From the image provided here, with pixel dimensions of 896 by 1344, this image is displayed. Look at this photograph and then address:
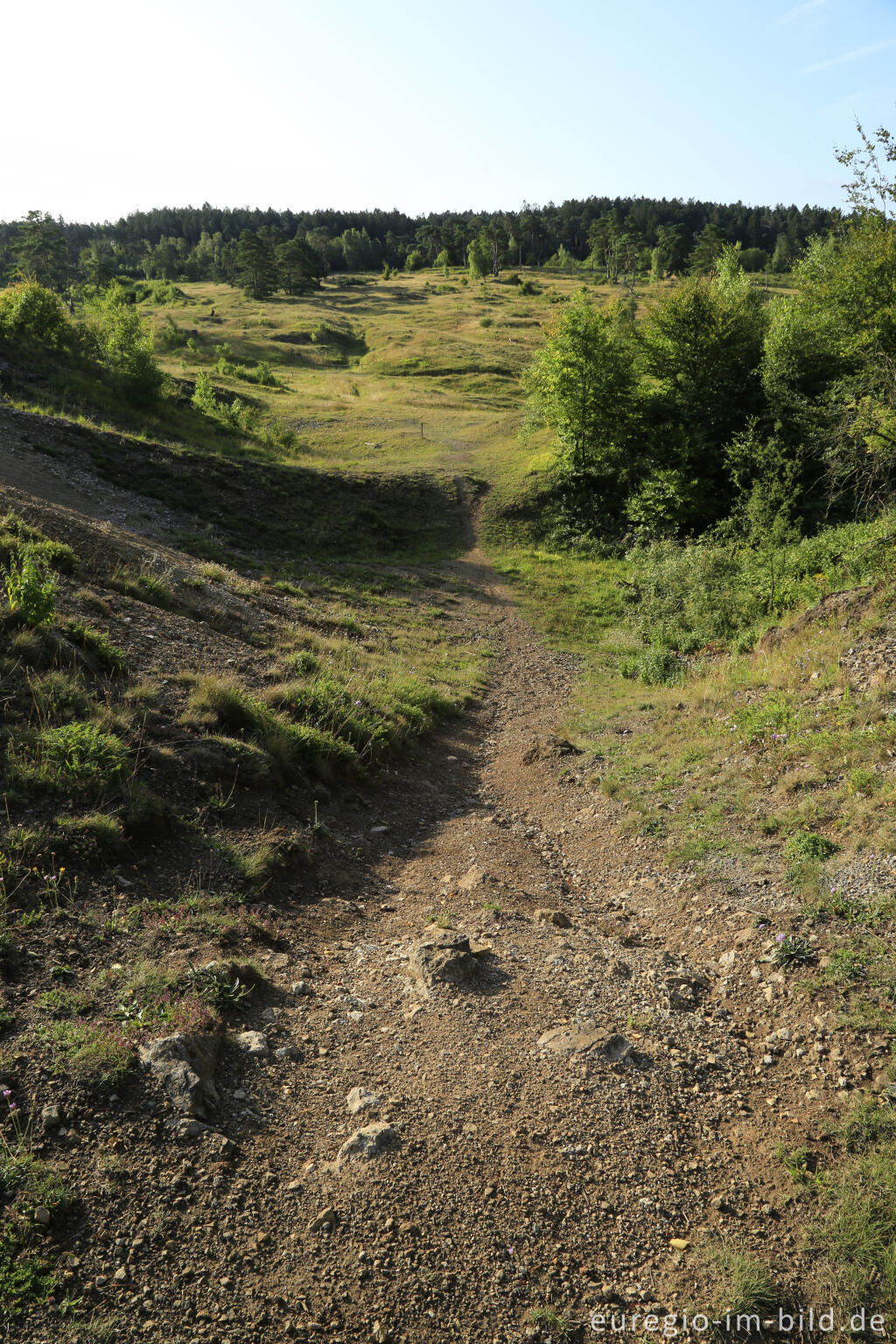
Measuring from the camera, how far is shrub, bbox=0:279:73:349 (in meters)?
27.7

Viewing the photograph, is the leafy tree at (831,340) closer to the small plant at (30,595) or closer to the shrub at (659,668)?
the shrub at (659,668)

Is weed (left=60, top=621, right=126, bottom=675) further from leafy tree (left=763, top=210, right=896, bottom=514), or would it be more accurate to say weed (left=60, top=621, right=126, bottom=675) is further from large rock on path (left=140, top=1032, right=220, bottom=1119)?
leafy tree (left=763, top=210, right=896, bottom=514)

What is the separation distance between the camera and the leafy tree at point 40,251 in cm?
7725

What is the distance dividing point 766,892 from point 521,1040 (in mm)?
2850

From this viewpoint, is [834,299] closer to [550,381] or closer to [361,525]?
[550,381]

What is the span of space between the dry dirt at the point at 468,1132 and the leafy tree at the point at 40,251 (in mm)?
93187

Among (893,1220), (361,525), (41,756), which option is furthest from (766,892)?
(361,525)

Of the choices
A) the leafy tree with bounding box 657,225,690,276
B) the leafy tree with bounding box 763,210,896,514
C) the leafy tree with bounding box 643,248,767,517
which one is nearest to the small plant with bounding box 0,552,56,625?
the leafy tree with bounding box 763,210,896,514

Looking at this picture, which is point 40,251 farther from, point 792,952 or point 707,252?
point 792,952

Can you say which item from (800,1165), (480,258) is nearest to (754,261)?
(480,258)

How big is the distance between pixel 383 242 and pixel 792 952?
16704 centimetres

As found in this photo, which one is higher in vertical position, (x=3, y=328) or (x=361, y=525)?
(x=3, y=328)

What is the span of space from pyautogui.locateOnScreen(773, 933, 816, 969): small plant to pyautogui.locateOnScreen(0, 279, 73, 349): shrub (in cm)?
3276

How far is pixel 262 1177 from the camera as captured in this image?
3637 millimetres
